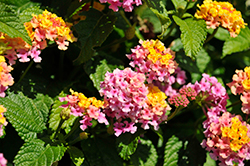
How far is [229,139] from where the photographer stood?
1.22 meters

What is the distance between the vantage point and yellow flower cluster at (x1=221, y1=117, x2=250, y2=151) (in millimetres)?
1197

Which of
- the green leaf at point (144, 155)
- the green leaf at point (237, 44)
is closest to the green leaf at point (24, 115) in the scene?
the green leaf at point (144, 155)

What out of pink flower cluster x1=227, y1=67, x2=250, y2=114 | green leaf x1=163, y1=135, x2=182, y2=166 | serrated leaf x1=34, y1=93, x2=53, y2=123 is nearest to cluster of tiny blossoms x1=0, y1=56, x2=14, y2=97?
serrated leaf x1=34, y1=93, x2=53, y2=123

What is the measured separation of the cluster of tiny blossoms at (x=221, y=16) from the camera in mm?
1350

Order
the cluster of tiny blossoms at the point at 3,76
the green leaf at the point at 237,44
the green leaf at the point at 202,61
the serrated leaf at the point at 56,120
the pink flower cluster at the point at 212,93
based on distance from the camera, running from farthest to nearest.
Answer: the green leaf at the point at 202,61 → the green leaf at the point at 237,44 → the pink flower cluster at the point at 212,93 → the serrated leaf at the point at 56,120 → the cluster of tiny blossoms at the point at 3,76

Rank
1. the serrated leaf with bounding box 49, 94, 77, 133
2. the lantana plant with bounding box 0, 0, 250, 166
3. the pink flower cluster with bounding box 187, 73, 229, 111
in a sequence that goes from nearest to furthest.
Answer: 1. the lantana plant with bounding box 0, 0, 250, 166
2. the serrated leaf with bounding box 49, 94, 77, 133
3. the pink flower cluster with bounding box 187, 73, 229, 111

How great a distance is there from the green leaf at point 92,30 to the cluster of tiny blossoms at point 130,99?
18cm

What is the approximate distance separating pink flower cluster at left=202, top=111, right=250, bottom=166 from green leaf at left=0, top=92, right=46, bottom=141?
0.68 m

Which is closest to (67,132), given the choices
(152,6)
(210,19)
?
(152,6)

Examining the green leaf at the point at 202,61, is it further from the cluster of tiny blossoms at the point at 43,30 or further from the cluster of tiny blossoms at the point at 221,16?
the cluster of tiny blossoms at the point at 43,30

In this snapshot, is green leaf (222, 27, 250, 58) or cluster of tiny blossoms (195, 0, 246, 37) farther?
green leaf (222, 27, 250, 58)

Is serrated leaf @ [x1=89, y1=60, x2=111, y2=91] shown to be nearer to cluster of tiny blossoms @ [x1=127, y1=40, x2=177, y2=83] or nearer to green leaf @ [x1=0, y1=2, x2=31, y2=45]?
cluster of tiny blossoms @ [x1=127, y1=40, x2=177, y2=83]

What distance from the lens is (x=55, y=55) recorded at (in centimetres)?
157

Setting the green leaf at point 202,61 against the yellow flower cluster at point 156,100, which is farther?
the green leaf at point 202,61
